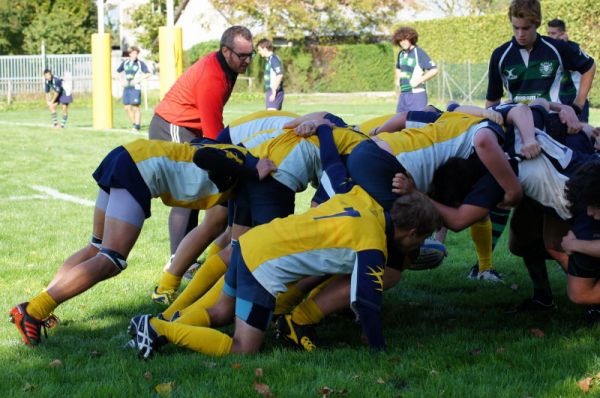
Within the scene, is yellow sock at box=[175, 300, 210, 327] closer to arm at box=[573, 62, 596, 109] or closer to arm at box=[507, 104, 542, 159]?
arm at box=[507, 104, 542, 159]

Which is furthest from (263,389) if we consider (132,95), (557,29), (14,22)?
(14,22)

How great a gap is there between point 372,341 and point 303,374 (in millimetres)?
439

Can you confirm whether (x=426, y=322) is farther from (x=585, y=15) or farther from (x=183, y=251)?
(x=585, y=15)


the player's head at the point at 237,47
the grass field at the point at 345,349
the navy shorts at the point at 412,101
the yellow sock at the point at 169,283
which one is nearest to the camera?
the grass field at the point at 345,349

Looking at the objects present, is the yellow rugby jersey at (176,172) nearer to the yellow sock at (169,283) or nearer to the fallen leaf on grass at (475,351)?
the yellow sock at (169,283)

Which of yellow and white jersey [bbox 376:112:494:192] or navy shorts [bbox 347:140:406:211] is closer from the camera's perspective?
navy shorts [bbox 347:140:406:211]

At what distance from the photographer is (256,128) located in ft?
20.0

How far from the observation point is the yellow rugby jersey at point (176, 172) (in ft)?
17.7

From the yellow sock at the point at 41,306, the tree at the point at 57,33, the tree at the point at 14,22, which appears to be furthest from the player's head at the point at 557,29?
the tree at the point at 14,22

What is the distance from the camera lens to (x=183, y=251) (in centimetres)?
663

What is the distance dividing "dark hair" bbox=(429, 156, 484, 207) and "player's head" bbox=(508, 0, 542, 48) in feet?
7.08

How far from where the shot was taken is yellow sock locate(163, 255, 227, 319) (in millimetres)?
5887

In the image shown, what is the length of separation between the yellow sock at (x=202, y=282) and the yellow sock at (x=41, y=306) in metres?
0.81

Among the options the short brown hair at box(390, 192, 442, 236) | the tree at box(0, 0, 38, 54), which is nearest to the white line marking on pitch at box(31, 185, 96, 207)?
the short brown hair at box(390, 192, 442, 236)
